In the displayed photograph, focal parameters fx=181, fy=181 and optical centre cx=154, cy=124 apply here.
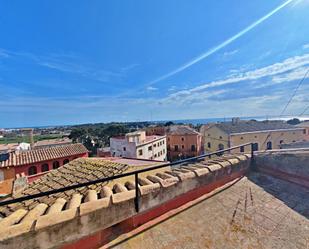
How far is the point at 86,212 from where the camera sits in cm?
186

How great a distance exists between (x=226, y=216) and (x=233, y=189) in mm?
900

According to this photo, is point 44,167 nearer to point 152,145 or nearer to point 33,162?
point 33,162

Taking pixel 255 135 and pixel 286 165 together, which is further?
pixel 255 135

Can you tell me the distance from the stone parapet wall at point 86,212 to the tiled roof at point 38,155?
47.2 ft

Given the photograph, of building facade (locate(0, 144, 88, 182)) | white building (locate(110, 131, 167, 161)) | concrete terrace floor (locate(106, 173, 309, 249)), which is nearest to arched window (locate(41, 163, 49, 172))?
building facade (locate(0, 144, 88, 182))

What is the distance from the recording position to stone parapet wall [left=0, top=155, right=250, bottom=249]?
5.14 ft

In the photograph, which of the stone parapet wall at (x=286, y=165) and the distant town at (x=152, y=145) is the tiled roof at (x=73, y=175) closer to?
the distant town at (x=152, y=145)

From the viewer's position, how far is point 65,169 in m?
10.5

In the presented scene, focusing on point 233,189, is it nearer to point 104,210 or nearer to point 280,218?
point 280,218

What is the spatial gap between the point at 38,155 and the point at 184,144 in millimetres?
28090

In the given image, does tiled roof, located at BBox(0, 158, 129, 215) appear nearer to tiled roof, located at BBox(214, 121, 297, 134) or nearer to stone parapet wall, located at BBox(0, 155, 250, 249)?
stone parapet wall, located at BBox(0, 155, 250, 249)

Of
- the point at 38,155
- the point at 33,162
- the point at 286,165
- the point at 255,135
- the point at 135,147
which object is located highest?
the point at 286,165

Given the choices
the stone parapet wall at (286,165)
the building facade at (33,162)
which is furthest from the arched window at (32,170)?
the stone parapet wall at (286,165)

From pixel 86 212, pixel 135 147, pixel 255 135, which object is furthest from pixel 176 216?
pixel 255 135
